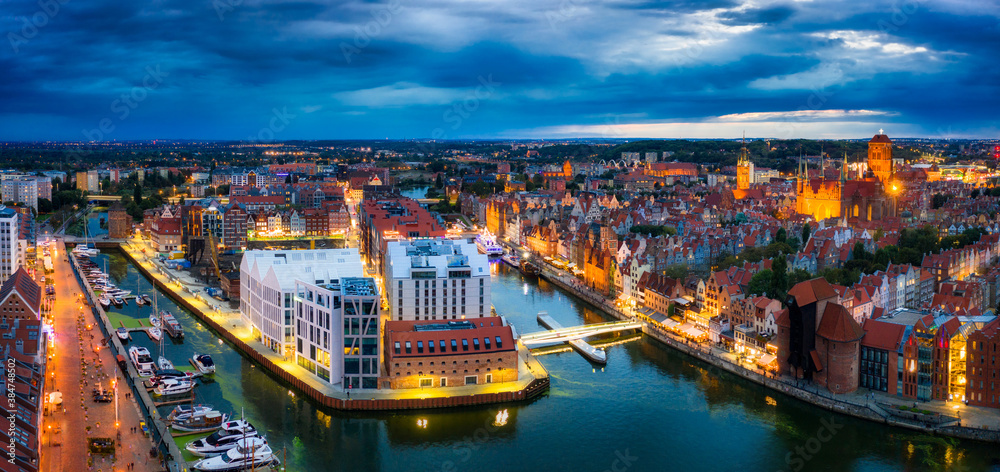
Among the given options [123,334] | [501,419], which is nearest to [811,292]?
[501,419]

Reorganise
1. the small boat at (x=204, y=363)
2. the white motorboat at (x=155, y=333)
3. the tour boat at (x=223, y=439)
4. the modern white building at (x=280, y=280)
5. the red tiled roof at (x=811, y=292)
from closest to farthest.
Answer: the tour boat at (x=223, y=439) → the red tiled roof at (x=811, y=292) → the small boat at (x=204, y=363) → the modern white building at (x=280, y=280) → the white motorboat at (x=155, y=333)

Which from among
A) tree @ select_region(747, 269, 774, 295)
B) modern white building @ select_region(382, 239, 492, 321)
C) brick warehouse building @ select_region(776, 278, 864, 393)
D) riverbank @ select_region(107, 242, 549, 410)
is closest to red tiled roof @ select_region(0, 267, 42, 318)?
riverbank @ select_region(107, 242, 549, 410)

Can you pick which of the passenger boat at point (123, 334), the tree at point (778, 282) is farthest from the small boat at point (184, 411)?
the tree at point (778, 282)

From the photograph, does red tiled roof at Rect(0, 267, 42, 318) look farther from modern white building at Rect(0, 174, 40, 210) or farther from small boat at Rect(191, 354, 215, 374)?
modern white building at Rect(0, 174, 40, 210)

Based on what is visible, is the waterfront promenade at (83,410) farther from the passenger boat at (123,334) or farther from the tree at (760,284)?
the tree at (760,284)

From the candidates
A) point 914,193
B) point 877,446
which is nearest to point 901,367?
point 877,446
